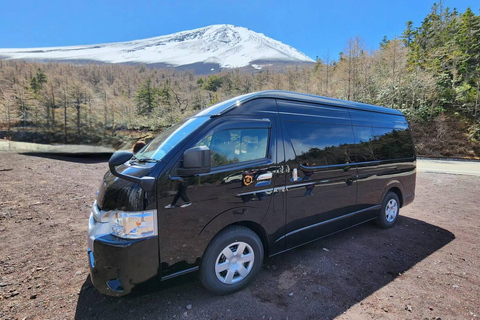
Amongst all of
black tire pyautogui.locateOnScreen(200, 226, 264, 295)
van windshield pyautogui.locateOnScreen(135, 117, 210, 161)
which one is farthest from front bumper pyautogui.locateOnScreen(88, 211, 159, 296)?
van windshield pyautogui.locateOnScreen(135, 117, 210, 161)

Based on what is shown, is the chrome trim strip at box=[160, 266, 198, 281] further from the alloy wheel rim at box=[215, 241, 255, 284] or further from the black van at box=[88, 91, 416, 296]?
the alloy wheel rim at box=[215, 241, 255, 284]

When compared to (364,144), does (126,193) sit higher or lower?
lower

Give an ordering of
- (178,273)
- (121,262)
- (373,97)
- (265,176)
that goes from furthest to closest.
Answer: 1. (373,97)
2. (265,176)
3. (178,273)
4. (121,262)

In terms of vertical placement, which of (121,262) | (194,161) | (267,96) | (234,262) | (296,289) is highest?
(267,96)

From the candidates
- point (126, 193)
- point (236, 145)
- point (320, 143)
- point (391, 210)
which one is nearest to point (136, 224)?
point (126, 193)

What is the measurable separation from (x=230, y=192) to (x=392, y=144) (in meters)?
3.77

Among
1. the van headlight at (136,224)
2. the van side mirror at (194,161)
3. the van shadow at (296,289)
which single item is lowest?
the van shadow at (296,289)

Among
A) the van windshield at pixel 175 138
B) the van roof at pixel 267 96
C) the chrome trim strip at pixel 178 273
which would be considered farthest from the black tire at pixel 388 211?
the van windshield at pixel 175 138

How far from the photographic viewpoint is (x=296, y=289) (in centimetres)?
270

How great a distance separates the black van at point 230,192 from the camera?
2094mm

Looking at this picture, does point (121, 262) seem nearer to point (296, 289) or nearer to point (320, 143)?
point (296, 289)

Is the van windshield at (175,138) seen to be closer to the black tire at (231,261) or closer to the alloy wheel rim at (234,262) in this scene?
the black tire at (231,261)

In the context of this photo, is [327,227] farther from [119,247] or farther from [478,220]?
[478,220]

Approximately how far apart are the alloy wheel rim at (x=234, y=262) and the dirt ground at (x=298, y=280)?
0.21 m
